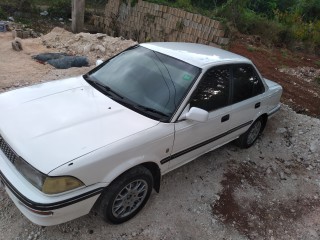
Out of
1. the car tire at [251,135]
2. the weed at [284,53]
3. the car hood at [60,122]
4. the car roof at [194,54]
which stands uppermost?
the car roof at [194,54]

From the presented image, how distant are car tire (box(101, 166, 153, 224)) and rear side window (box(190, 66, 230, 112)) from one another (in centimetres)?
103

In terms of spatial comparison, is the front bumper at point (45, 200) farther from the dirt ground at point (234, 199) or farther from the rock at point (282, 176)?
the rock at point (282, 176)

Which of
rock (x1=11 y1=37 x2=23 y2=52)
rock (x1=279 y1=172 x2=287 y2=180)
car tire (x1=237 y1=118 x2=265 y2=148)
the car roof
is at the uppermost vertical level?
the car roof

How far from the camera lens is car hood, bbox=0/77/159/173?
114 inches

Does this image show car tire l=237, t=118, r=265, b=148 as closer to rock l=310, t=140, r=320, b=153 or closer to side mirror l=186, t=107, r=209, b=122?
rock l=310, t=140, r=320, b=153

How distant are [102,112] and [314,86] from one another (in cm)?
722

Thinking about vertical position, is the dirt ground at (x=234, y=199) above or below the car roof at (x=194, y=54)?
below

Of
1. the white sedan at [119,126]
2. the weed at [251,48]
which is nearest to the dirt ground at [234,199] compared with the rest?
the white sedan at [119,126]

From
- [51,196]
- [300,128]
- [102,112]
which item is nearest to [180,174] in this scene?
[102,112]

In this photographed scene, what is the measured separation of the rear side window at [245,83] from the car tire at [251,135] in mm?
604

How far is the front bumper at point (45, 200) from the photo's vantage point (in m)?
2.74

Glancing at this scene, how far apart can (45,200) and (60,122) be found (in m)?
Answer: 0.82

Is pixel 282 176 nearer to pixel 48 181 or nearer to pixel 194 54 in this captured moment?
pixel 194 54

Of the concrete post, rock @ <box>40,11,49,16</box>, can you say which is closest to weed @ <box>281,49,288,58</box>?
the concrete post
